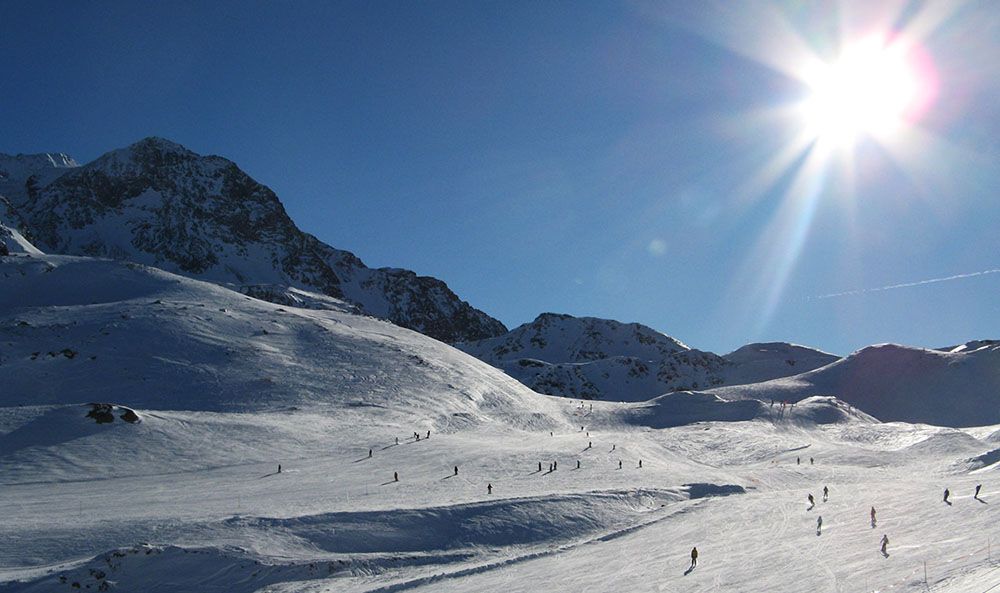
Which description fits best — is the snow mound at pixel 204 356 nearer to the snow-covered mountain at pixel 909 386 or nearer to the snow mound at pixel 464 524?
the snow mound at pixel 464 524

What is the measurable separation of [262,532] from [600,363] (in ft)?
459

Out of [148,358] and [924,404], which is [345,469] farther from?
[924,404]

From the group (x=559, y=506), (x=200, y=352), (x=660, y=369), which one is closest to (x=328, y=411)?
(x=200, y=352)

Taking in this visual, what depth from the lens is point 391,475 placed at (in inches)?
1649

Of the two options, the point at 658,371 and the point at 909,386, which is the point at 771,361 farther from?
the point at 909,386

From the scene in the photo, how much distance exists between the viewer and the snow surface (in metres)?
25.7

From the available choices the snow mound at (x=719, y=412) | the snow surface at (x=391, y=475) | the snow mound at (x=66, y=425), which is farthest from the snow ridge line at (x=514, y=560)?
the snow mound at (x=719, y=412)

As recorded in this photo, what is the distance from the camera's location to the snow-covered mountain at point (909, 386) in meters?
108

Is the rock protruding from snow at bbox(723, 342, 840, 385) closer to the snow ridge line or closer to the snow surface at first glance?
the snow surface

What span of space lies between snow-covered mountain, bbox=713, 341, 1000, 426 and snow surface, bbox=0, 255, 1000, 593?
29.8 m

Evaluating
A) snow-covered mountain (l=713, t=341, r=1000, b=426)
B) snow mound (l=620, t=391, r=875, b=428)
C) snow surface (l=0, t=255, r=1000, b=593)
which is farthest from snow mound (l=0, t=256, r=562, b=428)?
snow-covered mountain (l=713, t=341, r=1000, b=426)

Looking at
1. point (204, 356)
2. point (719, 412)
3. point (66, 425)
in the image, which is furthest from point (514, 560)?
point (719, 412)

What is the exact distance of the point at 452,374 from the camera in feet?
264

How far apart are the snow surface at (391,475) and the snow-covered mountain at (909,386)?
29.8 metres
